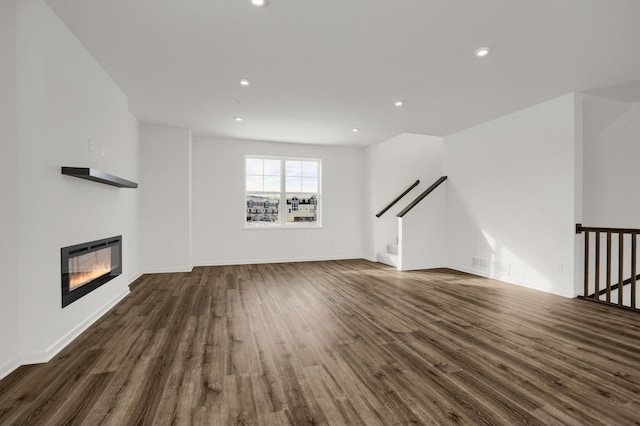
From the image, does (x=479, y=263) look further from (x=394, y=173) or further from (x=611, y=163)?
(x=394, y=173)

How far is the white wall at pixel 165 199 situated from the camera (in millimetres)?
5387

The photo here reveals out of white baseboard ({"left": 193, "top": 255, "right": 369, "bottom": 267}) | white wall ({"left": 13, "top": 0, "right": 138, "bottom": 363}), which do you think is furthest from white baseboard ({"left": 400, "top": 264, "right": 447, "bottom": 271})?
white wall ({"left": 13, "top": 0, "right": 138, "bottom": 363})

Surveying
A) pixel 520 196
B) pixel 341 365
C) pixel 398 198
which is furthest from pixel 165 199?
pixel 520 196

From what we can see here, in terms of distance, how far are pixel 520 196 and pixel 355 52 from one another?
3.44 meters

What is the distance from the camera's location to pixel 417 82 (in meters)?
3.53

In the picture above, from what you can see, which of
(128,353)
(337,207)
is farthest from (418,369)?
(337,207)

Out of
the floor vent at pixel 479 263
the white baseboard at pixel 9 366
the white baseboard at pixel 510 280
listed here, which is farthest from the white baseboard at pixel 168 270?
the floor vent at pixel 479 263

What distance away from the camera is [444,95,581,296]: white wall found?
157 inches

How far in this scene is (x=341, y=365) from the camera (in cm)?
214

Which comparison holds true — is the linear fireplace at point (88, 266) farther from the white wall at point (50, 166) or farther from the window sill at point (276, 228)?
the window sill at point (276, 228)

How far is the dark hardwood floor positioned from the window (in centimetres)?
307

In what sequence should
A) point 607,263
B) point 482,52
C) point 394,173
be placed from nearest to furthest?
point 482,52
point 607,263
point 394,173

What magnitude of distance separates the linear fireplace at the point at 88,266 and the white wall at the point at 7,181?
42 centimetres

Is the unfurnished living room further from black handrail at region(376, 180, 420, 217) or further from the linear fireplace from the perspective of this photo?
black handrail at region(376, 180, 420, 217)
